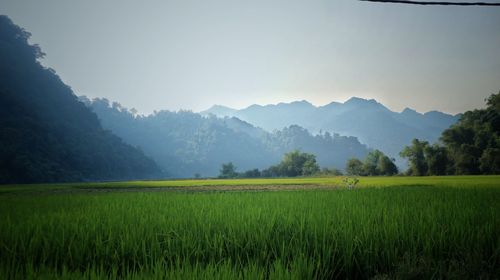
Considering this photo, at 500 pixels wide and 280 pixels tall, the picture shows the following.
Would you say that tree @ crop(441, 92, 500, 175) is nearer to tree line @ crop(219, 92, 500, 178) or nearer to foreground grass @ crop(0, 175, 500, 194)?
tree line @ crop(219, 92, 500, 178)

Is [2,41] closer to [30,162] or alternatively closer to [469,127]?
[30,162]

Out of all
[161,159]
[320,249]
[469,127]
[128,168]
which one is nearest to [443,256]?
[320,249]

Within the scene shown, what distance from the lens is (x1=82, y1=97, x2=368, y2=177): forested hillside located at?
10938 cm

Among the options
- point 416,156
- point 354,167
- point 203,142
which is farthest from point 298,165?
point 203,142

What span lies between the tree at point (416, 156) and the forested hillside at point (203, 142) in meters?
73.1

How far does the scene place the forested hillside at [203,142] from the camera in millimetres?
109375

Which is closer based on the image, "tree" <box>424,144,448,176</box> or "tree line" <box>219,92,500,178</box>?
"tree line" <box>219,92,500,178</box>

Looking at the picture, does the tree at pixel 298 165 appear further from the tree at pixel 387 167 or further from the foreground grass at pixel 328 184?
the foreground grass at pixel 328 184

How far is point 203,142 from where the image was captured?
126438 mm

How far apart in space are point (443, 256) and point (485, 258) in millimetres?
391

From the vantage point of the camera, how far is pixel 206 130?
131 m

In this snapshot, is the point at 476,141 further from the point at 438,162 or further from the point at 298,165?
the point at 298,165

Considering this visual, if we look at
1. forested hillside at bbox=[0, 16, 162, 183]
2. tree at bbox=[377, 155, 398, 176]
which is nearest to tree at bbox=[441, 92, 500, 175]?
tree at bbox=[377, 155, 398, 176]

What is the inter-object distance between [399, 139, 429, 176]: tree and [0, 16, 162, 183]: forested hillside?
1978 inches
